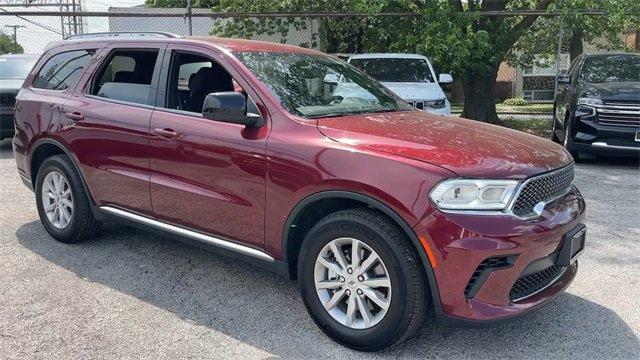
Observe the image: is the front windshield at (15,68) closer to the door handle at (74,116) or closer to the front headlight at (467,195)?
the door handle at (74,116)

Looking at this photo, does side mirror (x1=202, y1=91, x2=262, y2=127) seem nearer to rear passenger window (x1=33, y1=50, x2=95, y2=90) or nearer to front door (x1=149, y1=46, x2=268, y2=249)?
front door (x1=149, y1=46, x2=268, y2=249)

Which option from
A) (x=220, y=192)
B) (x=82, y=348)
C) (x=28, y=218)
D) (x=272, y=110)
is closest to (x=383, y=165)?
(x=272, y=110)

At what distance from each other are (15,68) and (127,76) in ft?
23.8

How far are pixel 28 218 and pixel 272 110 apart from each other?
364 cm

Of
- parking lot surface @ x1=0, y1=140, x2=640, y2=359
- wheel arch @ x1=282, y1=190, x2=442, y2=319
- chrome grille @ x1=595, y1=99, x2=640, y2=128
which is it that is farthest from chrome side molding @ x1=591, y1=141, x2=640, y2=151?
wheel arch @ x1=282, y1=190, x2=442, y2=319

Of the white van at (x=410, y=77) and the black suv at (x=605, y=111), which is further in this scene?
the white van at (x=410, y=77)

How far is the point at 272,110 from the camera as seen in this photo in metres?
3.66

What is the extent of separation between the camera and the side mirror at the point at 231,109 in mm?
3596

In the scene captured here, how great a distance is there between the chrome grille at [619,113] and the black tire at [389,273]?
20.7ft

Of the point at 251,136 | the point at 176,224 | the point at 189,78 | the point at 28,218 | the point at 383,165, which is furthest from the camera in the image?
the point at 28,218

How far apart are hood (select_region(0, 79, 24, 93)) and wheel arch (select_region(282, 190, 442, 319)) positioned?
7769 mm

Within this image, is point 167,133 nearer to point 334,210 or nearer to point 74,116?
point 74,116

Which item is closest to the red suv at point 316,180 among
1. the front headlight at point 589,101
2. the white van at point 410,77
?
the white van at point 410,77

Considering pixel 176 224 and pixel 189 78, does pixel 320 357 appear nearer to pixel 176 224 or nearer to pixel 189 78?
pixel 176 224
